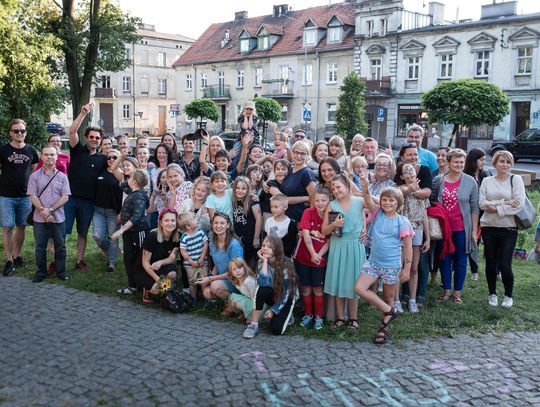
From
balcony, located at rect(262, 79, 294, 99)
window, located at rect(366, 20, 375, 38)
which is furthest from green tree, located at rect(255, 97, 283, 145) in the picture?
balcony, located at rect(262, 79, 294, 99)

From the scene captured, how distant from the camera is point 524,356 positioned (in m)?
5.47

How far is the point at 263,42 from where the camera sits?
51.1 meters

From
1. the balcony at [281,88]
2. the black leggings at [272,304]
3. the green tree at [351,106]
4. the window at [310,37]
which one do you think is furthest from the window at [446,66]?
the black leggings at [272,304]

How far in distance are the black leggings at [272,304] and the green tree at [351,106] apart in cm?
2757

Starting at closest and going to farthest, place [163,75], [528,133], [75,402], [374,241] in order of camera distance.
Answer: [75,402], [374,241], [528,133], [163,75]

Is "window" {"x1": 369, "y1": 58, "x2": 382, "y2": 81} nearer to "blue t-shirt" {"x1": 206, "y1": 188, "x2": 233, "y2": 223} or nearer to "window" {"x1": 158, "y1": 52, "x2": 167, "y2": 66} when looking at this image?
"window" {"x1": 158, "y1": 52, "x2": 167, "y2": 66}

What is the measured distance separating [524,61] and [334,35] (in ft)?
51.7

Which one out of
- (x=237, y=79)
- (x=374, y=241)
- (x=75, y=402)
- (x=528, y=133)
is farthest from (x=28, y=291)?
(x=237, y=79)

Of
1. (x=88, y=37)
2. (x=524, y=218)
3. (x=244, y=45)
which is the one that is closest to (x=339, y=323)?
(x=524, y=218)

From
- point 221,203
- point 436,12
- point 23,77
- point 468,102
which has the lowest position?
point 221,203

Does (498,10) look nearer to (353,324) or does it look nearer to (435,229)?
(435,229)

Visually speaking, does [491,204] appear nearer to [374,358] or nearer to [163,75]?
[374,358]

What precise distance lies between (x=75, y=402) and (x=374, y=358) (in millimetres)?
2768

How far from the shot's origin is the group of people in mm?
6086
